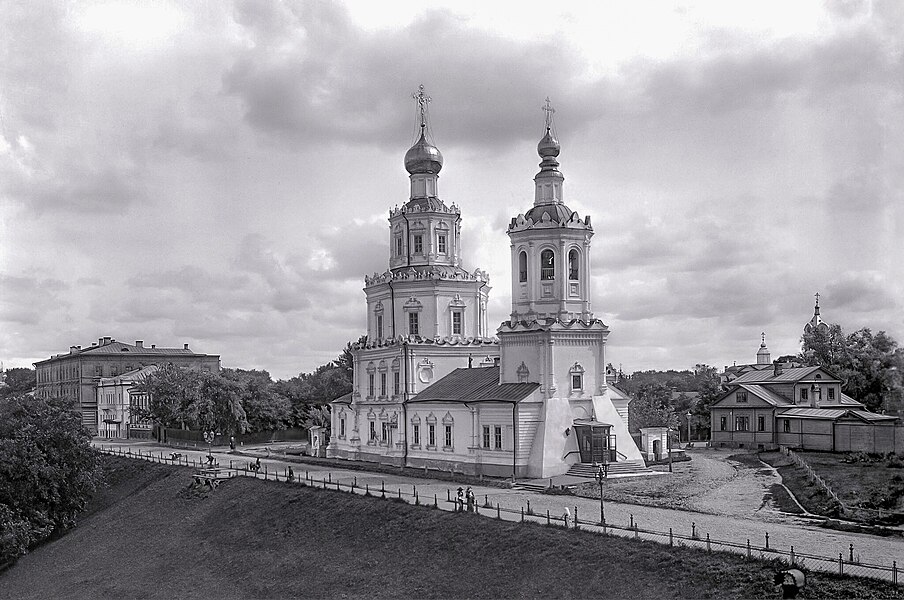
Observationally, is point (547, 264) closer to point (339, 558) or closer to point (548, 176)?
point (548, 176)

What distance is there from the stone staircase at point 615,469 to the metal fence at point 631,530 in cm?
655

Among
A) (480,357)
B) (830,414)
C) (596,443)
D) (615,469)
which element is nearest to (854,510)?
(615,469)

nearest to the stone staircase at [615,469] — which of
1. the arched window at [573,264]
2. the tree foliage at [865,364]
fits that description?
the arched window at [573,264]

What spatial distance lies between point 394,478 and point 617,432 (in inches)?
401

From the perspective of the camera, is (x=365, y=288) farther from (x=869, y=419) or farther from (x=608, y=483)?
(x=869, y=419)

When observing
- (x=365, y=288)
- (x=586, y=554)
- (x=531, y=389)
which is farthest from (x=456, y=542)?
(x=365, y=288)

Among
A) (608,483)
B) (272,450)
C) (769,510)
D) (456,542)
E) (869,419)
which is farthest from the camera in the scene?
(272,450)

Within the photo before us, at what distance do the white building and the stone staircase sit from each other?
154ft

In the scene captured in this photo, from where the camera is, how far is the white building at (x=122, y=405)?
8144cm

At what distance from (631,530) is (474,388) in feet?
63.2

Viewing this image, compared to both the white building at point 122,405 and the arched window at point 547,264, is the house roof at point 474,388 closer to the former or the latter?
the arched window at point 547,264

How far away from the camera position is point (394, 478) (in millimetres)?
43062

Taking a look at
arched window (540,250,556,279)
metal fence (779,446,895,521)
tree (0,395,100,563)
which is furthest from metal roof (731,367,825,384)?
tree (0,395,100,563)

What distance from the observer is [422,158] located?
5294 cm
